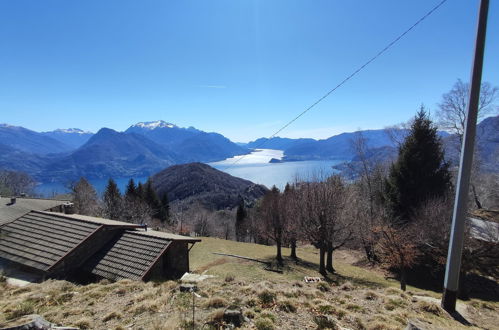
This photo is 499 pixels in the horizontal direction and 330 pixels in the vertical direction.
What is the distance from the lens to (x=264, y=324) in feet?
19.2

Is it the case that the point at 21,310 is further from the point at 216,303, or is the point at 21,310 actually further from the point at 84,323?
the point at 216,303

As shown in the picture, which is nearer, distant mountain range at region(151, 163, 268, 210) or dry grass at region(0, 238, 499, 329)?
dry grass at region(0, 238, 499, 329)

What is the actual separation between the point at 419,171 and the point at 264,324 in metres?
21.7

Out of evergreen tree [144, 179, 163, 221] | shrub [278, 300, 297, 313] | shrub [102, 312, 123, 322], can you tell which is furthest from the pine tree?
shrub [278, 300, 297, 313]

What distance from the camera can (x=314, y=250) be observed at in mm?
35625

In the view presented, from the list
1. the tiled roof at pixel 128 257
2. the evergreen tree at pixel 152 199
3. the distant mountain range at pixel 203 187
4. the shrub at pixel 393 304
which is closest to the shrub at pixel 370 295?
the shrub at pixel 393 304

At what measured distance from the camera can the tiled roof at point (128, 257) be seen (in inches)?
538

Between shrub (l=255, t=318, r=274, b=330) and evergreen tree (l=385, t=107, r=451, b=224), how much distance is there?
62.9ft

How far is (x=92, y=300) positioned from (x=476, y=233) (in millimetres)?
20718

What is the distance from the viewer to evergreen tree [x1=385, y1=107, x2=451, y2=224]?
2106 centimetres

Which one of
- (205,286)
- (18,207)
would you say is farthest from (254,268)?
(18,207)

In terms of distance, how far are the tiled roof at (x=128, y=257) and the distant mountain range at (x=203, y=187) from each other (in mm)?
93416

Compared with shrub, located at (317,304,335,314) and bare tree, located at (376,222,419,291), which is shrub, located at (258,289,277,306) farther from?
bare tree, located at (376,222,419,291)

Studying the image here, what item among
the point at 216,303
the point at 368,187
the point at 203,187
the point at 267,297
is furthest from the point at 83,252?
the point at 203,187
